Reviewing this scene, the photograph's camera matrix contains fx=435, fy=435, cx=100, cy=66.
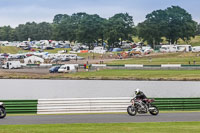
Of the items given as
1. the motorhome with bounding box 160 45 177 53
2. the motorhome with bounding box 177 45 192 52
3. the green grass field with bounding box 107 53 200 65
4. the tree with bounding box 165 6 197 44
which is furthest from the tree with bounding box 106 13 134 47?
the green grass field with bounding box 107 53 200 65

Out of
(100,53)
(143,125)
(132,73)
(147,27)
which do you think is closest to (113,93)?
(132,73)

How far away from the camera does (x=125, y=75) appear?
90.7 meters

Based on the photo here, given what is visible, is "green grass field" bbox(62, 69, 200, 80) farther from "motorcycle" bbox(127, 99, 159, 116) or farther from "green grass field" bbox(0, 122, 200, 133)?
"green grass field" bbox(0, 122, 200, 133)

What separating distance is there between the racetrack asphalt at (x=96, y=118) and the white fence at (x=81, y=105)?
1.38 metres

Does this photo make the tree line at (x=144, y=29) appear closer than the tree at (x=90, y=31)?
Yes

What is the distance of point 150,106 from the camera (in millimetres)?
30719

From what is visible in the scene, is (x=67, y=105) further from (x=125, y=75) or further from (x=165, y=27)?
(x=165, y=27)

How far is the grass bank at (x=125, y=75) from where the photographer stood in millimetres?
87188

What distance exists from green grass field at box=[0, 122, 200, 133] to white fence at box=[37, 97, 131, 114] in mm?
6716

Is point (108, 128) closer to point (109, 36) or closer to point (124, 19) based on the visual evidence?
point (109, 36)

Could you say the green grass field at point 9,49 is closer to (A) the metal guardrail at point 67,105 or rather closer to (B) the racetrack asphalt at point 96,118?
(A) the metal guardrail at point 67,105

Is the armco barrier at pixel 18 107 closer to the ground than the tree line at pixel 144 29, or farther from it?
closer to the ground

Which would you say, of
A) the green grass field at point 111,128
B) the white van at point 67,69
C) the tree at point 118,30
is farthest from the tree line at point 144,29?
the green grass field at point 111,128

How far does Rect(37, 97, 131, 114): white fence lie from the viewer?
32.5m
